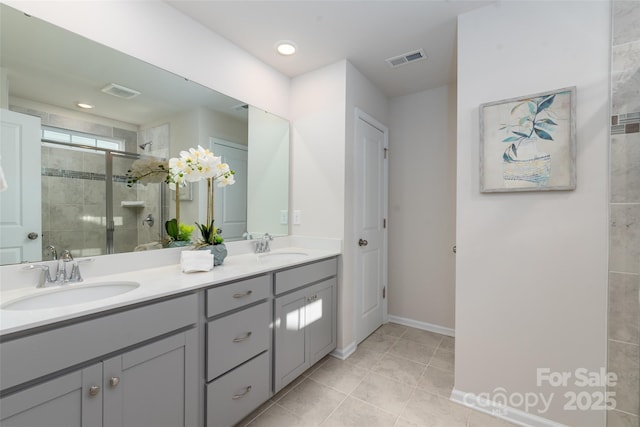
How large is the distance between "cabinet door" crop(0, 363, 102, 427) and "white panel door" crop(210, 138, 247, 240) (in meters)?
1.21

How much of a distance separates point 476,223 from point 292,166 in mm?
1584

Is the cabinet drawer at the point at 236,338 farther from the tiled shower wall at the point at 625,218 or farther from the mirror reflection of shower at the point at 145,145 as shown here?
the tiled shower wall at the point at 625,218

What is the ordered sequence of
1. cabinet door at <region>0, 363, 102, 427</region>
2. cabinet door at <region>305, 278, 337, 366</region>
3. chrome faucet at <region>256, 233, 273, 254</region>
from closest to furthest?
cabinet door at <region>0, 363, 102, 427</region> < cabinet door at <region>305, 278, 337, 366</region> < chrome faucet at <region>256, 233, 273, 254</region>

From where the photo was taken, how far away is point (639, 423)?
4.48ft

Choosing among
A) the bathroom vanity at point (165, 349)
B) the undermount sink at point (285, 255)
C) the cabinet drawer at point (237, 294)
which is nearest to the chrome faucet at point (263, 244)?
the undermount sink at point (285, 255)

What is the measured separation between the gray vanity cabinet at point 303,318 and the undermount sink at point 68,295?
0.82 m

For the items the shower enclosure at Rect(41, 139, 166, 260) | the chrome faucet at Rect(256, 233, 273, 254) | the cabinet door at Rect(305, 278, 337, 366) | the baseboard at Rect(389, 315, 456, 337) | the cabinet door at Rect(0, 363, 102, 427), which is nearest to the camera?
the cabinet door at Rect(0, 363, 102, 427)

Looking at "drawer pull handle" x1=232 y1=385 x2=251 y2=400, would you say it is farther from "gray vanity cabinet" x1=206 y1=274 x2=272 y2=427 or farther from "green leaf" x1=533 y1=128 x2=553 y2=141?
"green leaf" x1=533 y1=128 x2=553 y2=141

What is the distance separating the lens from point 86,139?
147 centimetres

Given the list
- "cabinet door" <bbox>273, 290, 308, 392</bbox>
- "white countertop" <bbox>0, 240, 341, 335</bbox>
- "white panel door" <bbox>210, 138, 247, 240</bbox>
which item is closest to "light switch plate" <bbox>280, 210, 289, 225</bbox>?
"white panel door" <bbox>210, 138, 247, 240</bbox>

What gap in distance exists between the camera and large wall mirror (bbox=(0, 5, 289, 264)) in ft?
4.11

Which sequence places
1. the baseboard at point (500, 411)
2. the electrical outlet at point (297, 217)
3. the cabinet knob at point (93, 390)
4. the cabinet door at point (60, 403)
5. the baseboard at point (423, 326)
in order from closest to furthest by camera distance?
the cabinet door at point (60, 403), the cabinet knob at point (93, 390), the baseboard at point (500, 411), the electrical outlet at point (297, 217), the baseboard at point (423, 326)

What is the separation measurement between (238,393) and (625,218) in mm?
2160

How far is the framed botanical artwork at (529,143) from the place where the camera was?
4.99 feet
